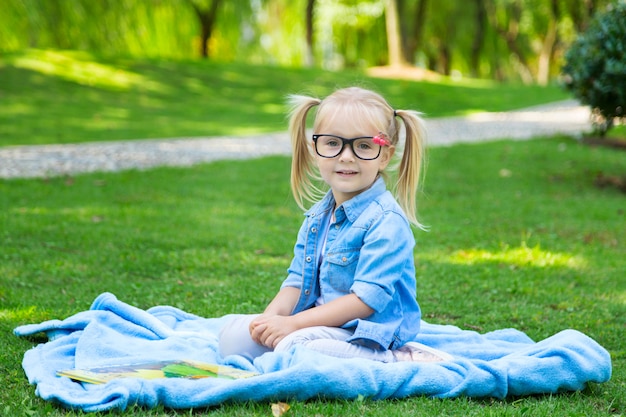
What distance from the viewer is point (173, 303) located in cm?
457

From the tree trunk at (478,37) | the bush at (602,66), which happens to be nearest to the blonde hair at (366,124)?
the bush at (602,66)

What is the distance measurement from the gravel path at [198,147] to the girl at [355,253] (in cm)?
660

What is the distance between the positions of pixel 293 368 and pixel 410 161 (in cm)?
112

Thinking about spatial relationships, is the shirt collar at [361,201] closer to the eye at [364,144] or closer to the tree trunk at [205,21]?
the eye at [364,144]

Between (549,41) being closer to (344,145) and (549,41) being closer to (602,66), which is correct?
(602,66)

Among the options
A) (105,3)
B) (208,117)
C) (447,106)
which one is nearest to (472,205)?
(208,117)

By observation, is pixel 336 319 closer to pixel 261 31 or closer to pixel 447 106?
pixel 447 106

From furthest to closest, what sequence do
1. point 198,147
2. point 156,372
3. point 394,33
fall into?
point 394,33
point 198,147
point 156,372

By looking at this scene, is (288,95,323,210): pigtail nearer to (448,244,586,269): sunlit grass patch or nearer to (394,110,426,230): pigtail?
(394,110,426,230): pigtail

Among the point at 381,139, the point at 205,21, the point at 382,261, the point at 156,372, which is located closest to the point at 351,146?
the point at 381,139

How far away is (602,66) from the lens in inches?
323

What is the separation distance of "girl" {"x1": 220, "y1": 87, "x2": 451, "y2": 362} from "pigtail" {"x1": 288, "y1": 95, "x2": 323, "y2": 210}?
2cm

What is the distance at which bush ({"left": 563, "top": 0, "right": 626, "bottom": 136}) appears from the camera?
7852 millimetres

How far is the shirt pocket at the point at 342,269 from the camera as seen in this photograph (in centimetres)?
329
